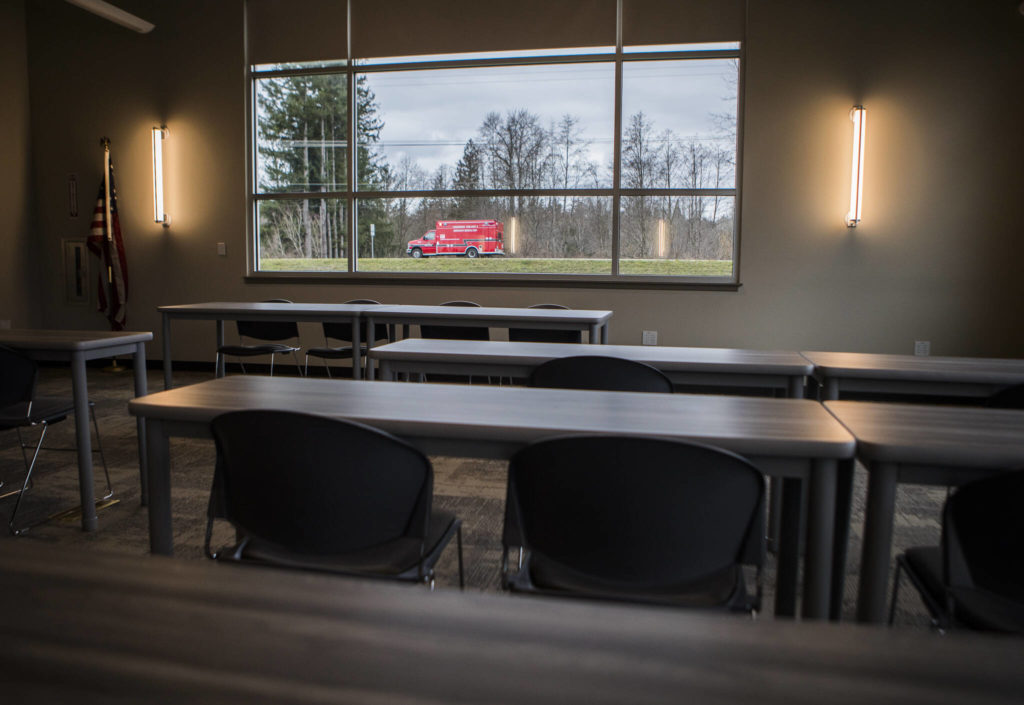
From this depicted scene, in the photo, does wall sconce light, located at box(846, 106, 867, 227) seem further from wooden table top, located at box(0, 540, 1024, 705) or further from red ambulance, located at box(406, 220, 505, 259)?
wooden table top, located at box(0, 540, 1024, 705)

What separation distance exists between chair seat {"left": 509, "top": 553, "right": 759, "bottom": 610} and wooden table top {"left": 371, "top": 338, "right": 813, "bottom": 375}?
1112 millimetres

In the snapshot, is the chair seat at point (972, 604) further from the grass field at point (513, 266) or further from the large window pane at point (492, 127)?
the large window pane at point (492, 127)

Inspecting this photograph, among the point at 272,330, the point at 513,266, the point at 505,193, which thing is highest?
the point at 505,193

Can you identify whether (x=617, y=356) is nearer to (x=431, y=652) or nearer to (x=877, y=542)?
(x=877, y=542)

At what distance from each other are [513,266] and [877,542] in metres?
5.08

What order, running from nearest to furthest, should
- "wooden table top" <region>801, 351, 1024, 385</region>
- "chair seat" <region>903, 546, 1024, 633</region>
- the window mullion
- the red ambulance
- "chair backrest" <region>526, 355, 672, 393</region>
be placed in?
"chair seat" <region>903, 546, 1024, 633</region>
"chair backrest" <region>526, 355, 672, 393</region>
"wooden table top" <region>801, 351, 1024, 385</region>
the window mullion
the red ambulance

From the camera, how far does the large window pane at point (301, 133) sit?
21.3 ft

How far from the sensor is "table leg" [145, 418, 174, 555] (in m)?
1.75

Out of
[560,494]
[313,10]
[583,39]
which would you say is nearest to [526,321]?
Result: [560,494]

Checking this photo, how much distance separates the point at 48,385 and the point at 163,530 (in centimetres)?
516

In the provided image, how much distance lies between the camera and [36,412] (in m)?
2.91

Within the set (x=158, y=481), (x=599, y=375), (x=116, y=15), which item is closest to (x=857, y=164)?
(x=599, y=375)

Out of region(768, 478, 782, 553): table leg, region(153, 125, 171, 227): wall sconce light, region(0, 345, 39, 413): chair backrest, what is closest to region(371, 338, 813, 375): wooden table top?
region(768, 478, 782, 553): table leg

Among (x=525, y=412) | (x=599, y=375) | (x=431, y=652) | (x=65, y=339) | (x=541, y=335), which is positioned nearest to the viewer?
(x=431, y=652)
